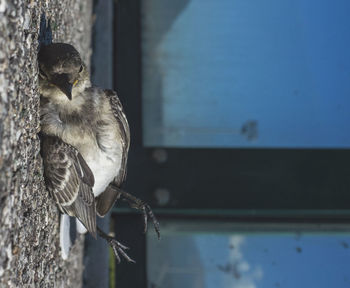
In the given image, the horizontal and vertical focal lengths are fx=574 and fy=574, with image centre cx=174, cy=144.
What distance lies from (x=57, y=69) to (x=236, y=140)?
7.43 ft

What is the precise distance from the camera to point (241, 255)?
13.2ft

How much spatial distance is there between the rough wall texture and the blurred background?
1.48 m

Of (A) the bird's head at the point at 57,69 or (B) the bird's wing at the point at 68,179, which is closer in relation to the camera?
(A) the bird's head at the point at 57,69

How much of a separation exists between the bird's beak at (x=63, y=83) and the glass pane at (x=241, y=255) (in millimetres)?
1990

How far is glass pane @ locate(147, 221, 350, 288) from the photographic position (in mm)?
3938

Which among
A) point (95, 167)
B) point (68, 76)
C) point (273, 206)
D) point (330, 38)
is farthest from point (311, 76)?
point (68, 76)

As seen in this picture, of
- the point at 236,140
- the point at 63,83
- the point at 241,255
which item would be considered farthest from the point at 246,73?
the point at 63,83

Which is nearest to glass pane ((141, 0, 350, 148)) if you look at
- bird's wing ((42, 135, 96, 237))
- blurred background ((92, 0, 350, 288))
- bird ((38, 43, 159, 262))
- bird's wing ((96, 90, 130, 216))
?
blurred background ((92, 0, 350, 288))

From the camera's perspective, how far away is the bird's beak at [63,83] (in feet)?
7.13

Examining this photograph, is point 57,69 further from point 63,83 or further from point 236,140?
point 236,140

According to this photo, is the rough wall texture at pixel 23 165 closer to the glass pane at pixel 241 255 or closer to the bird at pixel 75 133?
the bird at pixel 75 133

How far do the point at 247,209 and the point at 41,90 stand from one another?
211 cm

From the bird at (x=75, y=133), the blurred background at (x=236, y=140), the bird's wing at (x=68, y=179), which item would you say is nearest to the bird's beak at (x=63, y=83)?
the bird at (x=75, y=133)

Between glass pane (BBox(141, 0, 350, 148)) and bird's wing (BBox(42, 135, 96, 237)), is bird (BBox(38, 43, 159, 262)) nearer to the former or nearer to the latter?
bird's wing (BBox(42, 135, 96, 237))
